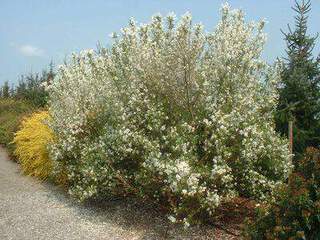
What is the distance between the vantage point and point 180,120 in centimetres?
902

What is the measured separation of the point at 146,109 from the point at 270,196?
2499 mm

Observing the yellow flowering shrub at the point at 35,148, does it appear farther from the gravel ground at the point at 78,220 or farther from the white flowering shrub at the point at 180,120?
the white flowering shrub at the point at 180,120

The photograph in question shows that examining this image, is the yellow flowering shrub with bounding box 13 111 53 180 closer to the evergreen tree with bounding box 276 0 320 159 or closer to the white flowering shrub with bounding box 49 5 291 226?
the white flowering shrub with bounding box 49 5 291 226

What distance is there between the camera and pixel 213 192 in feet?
25.6

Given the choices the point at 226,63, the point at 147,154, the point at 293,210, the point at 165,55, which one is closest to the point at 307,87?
the point at 226,63

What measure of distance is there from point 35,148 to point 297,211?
8.54 m

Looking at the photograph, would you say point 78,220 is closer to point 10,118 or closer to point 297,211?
point 297,211

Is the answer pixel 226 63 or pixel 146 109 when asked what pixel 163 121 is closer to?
pixel 146 109

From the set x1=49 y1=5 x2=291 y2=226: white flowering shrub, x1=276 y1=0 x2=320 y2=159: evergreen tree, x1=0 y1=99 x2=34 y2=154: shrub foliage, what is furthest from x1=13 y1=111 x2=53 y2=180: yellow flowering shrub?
x1=276 y1=0 x2=320 y2=159: evergreen tree

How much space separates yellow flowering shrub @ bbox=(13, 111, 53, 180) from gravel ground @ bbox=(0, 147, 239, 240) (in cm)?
134

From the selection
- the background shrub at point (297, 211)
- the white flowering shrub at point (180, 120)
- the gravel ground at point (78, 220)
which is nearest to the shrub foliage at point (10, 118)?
the gravel ground at point (78, 220)

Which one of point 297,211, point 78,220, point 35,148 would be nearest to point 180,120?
point 78,220

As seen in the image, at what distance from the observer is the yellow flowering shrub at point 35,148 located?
1264cm

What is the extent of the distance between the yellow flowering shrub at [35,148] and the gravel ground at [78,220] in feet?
4.41
